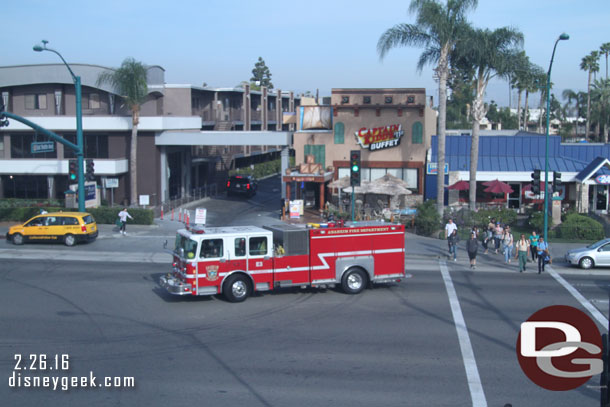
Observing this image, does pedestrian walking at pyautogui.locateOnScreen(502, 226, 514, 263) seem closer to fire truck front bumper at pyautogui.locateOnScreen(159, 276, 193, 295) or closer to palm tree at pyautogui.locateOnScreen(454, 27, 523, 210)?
palm tree at pyautogui.locateOnScreen(454, 27, 523, 210)

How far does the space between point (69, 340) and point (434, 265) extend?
15.7 m

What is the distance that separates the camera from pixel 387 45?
34.7 m

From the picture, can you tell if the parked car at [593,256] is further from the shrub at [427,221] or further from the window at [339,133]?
the window at [339,133]

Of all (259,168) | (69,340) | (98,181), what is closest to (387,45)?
(98,181)

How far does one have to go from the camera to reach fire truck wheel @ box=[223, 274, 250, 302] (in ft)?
57.1

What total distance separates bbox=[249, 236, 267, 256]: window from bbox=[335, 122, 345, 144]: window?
23.7m

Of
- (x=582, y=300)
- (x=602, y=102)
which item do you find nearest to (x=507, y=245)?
(x=582, y=300)

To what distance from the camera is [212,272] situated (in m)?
17.2

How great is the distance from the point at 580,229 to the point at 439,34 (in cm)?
1292

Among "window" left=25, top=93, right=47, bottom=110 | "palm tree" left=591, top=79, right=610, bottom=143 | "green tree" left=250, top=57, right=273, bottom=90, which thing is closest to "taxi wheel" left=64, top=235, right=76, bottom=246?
"window" left=25, top=93, right=47, bottom=110

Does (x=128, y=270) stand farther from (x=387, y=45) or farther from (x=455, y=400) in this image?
(x=387, y=45)

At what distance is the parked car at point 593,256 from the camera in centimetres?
2406

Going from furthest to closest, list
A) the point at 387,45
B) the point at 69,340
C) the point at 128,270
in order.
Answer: the point at 387,45 < the point at 128,270 < the point at 69,340

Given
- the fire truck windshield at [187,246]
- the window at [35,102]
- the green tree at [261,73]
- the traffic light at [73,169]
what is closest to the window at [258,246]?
the fire truck windshield at [187,246]
